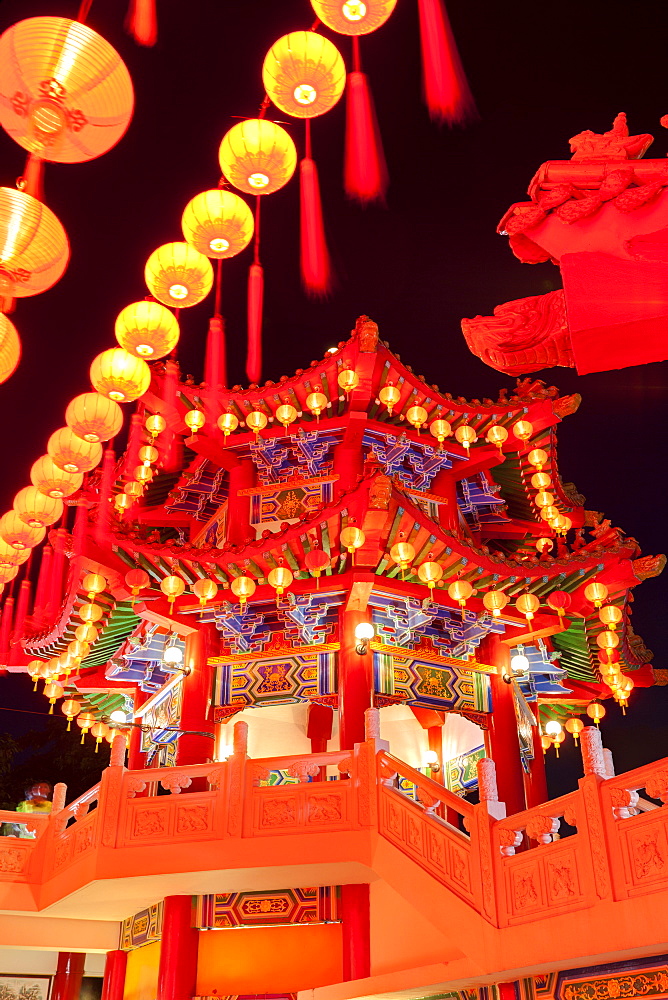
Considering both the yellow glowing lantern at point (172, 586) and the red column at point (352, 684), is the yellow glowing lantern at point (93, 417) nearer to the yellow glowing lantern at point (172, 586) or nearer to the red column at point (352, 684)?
the yellow glowing lantern at point (172, 586)

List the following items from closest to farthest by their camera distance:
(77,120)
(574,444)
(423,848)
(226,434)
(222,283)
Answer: (77,120), (423,848), (226,434), (222,283), (574,444)

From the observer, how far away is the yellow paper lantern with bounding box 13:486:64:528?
31.0ft

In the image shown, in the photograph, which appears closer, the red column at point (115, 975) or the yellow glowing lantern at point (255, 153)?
the yellow glowing lantern at point (255, 153)

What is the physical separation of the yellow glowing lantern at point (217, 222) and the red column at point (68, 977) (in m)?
8.57

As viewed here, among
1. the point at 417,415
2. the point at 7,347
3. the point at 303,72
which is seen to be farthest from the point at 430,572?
the point at 303,72

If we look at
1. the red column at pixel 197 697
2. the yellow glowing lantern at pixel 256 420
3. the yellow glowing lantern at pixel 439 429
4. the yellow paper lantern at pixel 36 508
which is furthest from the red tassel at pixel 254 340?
the yellow paper lantern at pixel 36 508

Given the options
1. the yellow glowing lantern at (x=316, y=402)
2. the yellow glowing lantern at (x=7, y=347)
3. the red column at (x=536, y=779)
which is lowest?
the red column at (x=536, y=779)

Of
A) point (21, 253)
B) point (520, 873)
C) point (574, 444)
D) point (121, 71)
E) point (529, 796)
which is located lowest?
point (520, 873)

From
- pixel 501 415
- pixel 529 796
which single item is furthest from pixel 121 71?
pixel 529 796

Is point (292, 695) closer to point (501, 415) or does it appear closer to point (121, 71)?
point (501, 415)

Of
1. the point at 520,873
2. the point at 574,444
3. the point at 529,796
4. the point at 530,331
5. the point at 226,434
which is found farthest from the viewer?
the point at 574,444

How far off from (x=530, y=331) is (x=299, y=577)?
6132 millimetres

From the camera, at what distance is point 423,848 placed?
7422mm

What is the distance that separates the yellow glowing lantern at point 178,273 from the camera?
7.89 m
